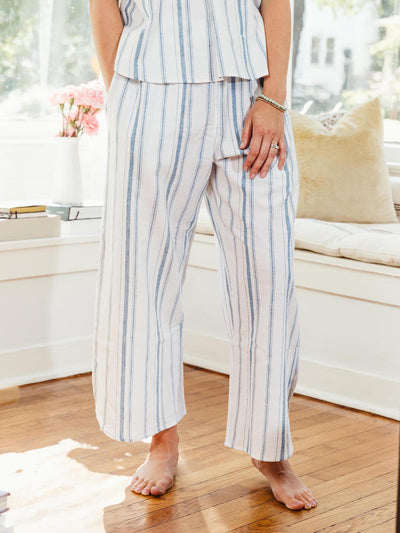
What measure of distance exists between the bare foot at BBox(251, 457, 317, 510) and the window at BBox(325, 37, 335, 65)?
2.12 meters

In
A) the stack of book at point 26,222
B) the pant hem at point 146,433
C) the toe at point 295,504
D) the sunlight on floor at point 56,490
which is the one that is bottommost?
the sunlight on floor at point 56,490

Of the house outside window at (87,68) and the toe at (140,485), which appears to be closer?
the toe at (140,485)

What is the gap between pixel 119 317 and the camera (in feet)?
6.12

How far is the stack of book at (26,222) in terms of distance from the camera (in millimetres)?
2750

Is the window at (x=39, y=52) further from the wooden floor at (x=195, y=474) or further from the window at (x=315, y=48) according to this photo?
the wooden floor at (x=195, y=474)

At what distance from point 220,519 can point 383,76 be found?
2211 mm

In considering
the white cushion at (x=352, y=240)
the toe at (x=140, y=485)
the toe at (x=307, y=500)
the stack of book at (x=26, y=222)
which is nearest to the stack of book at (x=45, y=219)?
the stack of book at (x=26, y=222)

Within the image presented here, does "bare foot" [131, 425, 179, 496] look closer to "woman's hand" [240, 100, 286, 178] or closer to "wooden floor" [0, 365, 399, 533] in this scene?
"wooden floor" [0, 365, 399, 533]

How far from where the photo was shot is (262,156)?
178cm

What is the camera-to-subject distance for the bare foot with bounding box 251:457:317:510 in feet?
6.16

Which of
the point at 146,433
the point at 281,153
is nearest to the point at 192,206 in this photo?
the point at 281,153

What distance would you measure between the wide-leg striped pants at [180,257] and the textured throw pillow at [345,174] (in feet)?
3.75

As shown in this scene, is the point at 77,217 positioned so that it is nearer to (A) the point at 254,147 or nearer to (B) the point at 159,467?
(B) the point at 159,467

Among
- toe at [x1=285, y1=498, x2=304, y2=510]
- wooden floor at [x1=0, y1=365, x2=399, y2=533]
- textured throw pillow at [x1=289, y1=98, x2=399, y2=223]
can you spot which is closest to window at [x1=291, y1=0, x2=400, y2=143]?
textured throw pillow at [x1=289, y1=98, x2=399, y2=223]
